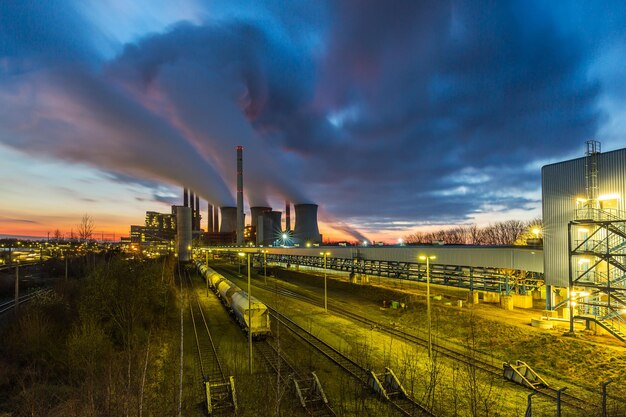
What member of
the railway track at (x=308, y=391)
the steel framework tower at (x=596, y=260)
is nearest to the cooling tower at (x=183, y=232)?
the railway track at (x=308, y=391)

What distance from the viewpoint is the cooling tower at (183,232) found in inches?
4181

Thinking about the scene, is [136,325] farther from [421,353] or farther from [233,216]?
[233,216]

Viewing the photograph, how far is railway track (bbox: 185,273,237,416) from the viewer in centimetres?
1559

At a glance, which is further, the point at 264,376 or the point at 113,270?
the point at 113,270

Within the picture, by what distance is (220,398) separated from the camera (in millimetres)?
16281

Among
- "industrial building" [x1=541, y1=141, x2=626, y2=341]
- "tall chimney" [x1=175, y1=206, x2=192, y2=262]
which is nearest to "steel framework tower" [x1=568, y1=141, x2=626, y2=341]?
"industrial building" [x1=541, y1=141, x2=626, y2=341]

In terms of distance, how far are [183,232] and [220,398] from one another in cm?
9694

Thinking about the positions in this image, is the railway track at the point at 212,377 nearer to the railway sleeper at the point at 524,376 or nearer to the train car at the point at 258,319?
the train car at the point at 258,319

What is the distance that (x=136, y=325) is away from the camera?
28.0 meters

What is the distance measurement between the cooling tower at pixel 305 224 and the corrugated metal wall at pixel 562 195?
79602 millimetres

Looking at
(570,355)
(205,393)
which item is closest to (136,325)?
(205,393)

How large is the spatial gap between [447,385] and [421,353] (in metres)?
5.17

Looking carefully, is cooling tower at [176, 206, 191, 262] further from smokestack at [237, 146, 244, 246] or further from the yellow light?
the yellow light

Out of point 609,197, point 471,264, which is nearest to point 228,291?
point 471,264
